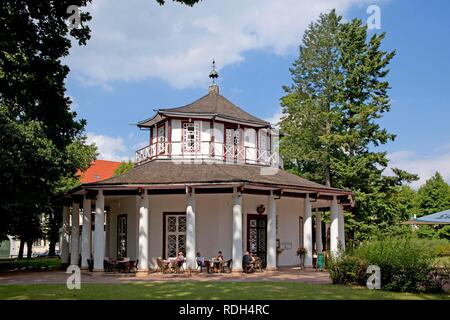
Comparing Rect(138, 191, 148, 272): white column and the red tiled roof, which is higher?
the red tiled roof

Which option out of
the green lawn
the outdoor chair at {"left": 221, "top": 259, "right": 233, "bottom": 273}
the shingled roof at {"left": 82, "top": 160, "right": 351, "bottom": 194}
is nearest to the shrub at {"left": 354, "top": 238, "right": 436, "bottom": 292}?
the green lawn

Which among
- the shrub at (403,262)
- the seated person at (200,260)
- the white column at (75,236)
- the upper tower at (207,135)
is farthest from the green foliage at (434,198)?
the shrub at (403,262)

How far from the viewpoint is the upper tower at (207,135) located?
2548cm

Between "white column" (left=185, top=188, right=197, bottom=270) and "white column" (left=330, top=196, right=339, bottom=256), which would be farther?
"white column" (left=330, top=196, right=339, bottom=256)

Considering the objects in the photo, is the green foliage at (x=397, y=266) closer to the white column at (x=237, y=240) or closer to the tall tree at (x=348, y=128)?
the white column at (x=237, y=240)

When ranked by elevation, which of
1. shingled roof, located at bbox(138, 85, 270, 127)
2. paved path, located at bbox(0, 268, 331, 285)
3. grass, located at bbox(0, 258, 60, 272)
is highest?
shingled roof, located at bbox(138, 85, 270, 127)

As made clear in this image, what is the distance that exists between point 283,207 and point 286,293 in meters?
12.4

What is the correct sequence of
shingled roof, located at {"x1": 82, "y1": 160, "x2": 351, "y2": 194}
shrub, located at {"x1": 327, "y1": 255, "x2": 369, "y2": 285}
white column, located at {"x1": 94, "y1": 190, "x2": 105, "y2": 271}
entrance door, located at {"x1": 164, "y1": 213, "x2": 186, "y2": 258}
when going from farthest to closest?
entrance door, located at {"x1": 164, "y1": 213, "x2": 186, "y2": 258}, white column, located at {"x1": 94, "y1": 190, "x2": 105, "y2": 271}, shingled roof, located at {"x1": 82, "y1": 160, "x2": 351, "y2": 194}, shrub, located at {"x1": 327, "y1": 255, "x2": 369, "y2": 285}

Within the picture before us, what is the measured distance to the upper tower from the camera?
2548 centimetres

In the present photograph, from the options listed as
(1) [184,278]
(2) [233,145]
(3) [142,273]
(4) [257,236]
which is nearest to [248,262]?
(1) [184,278]

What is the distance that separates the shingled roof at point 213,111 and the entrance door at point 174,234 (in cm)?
540

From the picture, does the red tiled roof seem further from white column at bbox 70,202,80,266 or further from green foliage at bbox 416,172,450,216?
white column at bbox 70,202,80,266

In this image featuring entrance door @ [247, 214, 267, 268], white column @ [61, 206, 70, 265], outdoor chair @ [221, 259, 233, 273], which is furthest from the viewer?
white column @ [61, 206, 70, 265]
